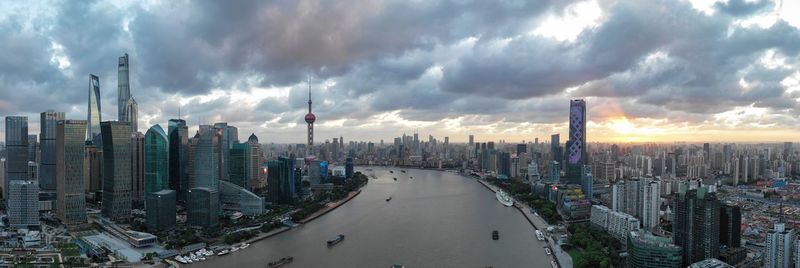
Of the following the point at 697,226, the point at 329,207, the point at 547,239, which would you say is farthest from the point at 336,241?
the point at 697,226

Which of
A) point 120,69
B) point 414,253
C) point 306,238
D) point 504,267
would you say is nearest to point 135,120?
point 120,69

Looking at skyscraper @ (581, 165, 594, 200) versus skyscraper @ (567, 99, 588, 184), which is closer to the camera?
skyscraper @ (581, 165, 594, 200)

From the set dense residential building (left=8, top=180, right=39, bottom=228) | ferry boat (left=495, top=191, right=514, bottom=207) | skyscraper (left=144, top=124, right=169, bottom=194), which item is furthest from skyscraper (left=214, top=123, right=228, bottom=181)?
ferry boat (left=495, top=191, right=514, bottom=207)

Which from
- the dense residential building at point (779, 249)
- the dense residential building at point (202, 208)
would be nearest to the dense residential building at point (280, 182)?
the dense residential building at point (202, 208)

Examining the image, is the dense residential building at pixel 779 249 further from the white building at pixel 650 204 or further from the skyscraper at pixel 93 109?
the skyscraper at pixel 93 109

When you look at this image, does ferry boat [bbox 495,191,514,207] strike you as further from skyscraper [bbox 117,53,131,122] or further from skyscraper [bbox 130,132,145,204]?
skyscraper [bbox 117,53,131,122]

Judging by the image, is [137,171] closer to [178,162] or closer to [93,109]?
[178,162]
